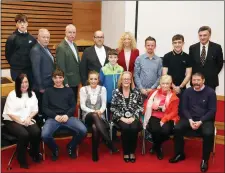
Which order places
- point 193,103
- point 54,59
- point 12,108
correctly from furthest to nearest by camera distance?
point 54,59
point 193,103
point 12,108

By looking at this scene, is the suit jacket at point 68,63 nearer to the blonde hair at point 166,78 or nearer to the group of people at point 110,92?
the group of people at point 110,92

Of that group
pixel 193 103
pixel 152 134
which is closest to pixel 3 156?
pixel 152 134

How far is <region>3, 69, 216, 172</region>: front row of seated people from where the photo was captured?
A: 3770mm

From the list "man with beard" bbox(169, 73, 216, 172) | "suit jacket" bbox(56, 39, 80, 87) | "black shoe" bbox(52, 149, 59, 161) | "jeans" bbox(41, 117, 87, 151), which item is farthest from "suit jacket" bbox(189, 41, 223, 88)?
"black shoe" bbox(52, 149, 59, 161)

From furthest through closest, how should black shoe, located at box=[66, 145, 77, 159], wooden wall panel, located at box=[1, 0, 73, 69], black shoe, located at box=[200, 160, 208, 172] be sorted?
wooden wall panel, located at box=[1, 0, 73, 69] < black shoe, located at box=[66, 145, 77, 159] < black shoe, located at box=[200, 160, 208, 172]

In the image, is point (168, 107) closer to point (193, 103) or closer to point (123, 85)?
point (193, 103)

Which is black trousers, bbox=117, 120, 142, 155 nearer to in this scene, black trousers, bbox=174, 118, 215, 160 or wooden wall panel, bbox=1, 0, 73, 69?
black trousers, bbox=174, 118, 215, 160

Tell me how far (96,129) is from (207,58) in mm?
1722

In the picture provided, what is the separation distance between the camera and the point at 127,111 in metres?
4.08

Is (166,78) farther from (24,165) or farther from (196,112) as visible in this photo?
(24,165)

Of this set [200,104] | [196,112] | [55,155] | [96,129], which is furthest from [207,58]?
[55,155]

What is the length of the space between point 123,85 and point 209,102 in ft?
3.54

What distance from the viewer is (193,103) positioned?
402 cm

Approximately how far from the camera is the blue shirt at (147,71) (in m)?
4.29
